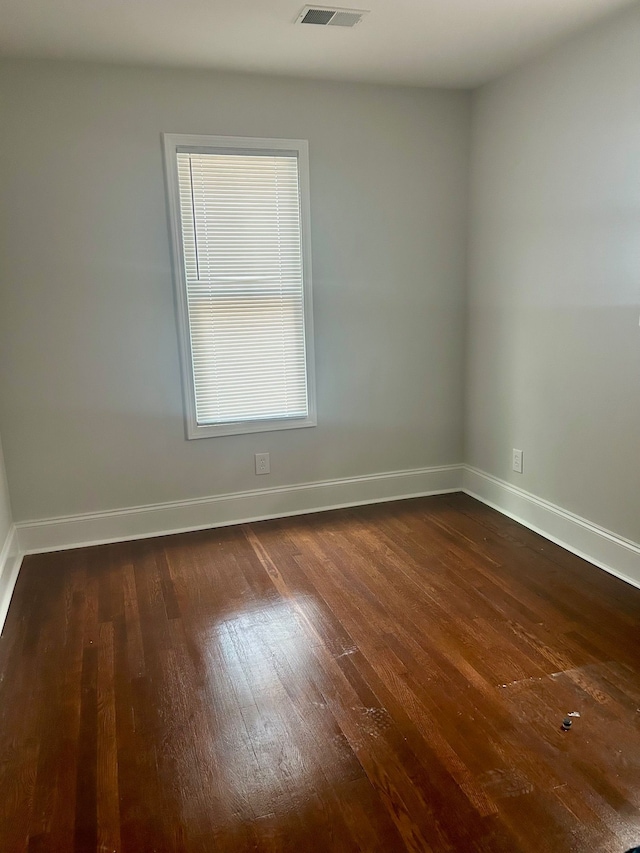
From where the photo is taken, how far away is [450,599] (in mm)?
2656

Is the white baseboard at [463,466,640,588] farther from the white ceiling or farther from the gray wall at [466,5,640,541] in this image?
the white ceiling

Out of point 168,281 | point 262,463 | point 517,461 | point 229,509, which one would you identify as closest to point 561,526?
point 517,461

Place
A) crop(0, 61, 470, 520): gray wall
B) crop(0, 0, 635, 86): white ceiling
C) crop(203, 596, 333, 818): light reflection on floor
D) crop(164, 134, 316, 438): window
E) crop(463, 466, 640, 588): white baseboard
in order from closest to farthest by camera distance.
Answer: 1. crop(203, 596, 333, 818): light reflection on floor
2. crop(0, 0, 635, 86): white ceiling
3. crop(463, 466, 640, 588): white baseboard
4. crop(0, 61, 470, 520): gray wall
5. crop(164, 134, 316, 438): window

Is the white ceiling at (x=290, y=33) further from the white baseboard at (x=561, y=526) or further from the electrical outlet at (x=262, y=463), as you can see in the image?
the white baseboard at (x=561, y=526)

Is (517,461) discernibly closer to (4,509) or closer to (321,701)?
(321,701)

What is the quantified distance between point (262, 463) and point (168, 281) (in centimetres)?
115

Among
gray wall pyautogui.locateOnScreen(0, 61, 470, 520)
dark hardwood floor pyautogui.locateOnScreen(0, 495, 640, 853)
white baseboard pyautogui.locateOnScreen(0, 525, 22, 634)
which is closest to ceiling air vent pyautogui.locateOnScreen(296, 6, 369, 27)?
gray wall pyautogui.locateOnScreen(0, 61, 470, 520)

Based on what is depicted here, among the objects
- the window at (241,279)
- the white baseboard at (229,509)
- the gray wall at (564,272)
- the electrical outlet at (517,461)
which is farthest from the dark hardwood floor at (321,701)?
the window at (241,279)

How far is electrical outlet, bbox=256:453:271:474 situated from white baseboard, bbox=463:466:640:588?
1.34 m

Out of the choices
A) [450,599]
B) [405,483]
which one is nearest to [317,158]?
[405,483]

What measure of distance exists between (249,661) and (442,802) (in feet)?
2.90

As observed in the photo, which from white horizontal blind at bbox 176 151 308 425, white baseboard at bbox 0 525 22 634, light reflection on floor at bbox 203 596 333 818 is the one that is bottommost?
light reflection on floor at bbox 203 596 333 818

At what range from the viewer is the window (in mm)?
3236

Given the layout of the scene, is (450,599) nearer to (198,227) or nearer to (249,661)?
(249,661)
